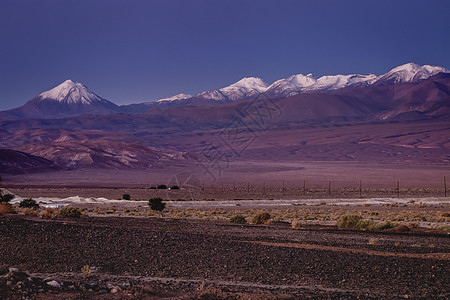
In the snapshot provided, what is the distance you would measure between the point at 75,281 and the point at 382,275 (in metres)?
5.49

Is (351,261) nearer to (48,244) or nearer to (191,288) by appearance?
(191,288)

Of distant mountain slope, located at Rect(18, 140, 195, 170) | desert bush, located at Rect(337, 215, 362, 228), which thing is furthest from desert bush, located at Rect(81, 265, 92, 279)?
distant mountain slope, located at Rect(18, 140, 195, 170)

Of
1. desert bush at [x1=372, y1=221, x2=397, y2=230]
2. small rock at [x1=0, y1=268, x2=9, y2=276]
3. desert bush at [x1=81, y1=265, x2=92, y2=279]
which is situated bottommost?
desert bush at [x1=372, y1=221, x2=397, y2=230]

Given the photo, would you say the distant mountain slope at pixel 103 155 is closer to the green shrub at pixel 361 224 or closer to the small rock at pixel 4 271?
the green shrub at pixel 361 224

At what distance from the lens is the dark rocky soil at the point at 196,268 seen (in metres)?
8.17

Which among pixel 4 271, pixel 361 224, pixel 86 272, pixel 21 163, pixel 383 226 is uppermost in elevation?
pixel 4 271

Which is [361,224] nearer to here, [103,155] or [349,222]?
[349,222]

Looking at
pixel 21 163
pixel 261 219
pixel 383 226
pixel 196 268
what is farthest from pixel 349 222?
pixel 21 163

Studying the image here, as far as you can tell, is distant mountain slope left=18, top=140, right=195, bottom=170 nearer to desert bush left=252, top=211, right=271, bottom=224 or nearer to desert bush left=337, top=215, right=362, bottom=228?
desert bush left=252, top=211, right=271, bottom=224

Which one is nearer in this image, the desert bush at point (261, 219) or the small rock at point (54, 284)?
the small rock at point (54, 284)

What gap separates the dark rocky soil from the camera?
26.8 ft

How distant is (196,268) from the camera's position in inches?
404

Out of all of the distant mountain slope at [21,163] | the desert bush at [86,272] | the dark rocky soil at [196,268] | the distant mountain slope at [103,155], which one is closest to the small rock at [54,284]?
the dark rocky soil at [196,268]

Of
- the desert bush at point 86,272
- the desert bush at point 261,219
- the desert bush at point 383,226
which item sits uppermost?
the desert bush at point 86,272
